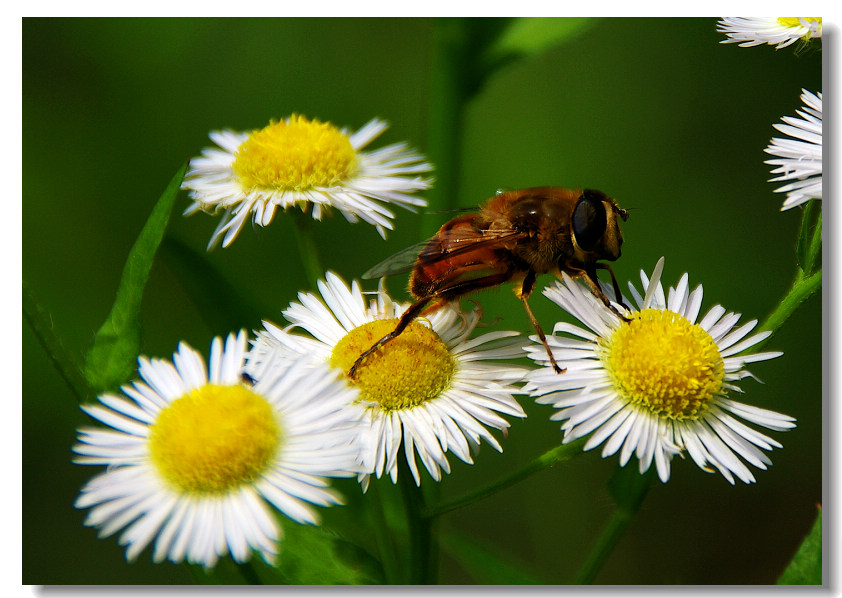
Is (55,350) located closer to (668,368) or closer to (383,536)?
(383,536)

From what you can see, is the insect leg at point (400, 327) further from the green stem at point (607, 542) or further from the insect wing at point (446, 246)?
the green stem at point (607, 542)

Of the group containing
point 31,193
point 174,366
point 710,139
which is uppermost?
point 710,139

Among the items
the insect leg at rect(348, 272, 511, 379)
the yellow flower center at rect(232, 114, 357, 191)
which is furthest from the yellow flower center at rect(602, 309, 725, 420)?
the yellow flower center at rect(232, 114, 357, 191)

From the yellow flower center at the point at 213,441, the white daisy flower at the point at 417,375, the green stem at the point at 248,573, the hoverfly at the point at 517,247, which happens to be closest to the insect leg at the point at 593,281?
the hoverfly at the point at 517,247

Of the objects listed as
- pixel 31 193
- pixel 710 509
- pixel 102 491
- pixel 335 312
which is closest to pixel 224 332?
A: pixel 335 312

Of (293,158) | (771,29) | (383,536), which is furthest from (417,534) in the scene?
(771,29)
